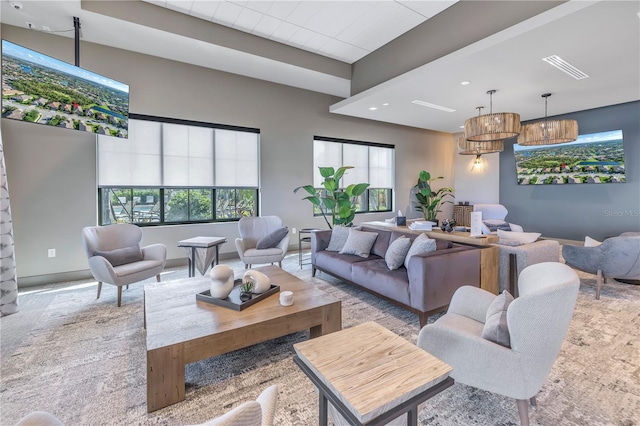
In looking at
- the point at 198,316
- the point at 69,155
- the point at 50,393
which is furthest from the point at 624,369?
the point at 69,155

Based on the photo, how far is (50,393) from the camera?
1.90 meters

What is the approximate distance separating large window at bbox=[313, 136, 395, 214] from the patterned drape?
4.80 metres

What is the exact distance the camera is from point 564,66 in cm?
398

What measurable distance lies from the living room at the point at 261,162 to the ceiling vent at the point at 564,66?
3.44 ft

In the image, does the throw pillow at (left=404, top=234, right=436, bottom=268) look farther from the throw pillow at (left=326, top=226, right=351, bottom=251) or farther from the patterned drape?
the patterned drape

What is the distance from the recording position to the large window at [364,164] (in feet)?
22.0

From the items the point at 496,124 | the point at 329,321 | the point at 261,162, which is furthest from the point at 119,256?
the point at 496,124

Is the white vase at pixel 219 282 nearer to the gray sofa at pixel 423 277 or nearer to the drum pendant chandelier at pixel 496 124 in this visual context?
the gray sofa at pixel 423 277

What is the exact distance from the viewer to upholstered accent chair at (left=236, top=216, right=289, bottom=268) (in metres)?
4.37

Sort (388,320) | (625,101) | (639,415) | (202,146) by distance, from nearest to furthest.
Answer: (639,415), (388,320), (202,146), (625,101)

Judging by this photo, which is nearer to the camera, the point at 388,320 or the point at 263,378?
the point at 263,378

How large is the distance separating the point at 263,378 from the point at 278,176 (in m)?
4.43

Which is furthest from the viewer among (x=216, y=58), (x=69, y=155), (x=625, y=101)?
(x=625, y=101)

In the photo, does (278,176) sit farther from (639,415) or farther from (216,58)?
(639,415)
